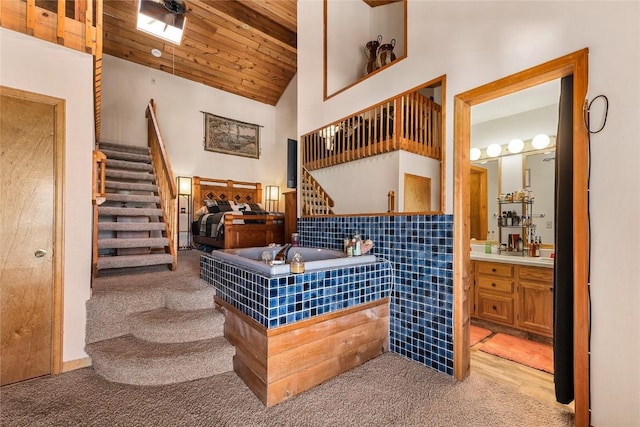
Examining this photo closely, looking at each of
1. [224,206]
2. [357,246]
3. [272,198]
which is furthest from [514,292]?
[272,198]

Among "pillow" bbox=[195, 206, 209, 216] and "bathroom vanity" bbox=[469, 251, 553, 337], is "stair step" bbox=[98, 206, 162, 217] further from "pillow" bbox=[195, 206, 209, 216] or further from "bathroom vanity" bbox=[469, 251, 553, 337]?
"bathroom vanity" bbox=[469, 251, 553, 337]

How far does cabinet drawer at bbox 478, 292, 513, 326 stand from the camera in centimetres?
274

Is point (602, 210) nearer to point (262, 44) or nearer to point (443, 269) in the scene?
point (443, 269)

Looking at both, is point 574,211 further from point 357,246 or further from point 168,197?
point 168,197

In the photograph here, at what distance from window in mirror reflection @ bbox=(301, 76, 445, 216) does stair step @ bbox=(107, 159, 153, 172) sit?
2.81 m

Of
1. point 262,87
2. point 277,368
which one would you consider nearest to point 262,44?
point 262,87

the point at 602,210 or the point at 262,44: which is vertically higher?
the point at 262,44

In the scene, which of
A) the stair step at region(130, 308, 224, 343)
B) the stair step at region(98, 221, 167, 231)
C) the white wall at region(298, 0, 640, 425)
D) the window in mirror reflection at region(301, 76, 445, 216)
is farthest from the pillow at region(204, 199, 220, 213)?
the white wall at region(298, 0, 640, 425)

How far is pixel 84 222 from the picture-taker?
2107 millimetres

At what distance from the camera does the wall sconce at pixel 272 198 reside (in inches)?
270

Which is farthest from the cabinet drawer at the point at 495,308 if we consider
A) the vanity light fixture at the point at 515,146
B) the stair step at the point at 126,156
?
the stair step at the point at 126,156

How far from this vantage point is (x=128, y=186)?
4.01 m

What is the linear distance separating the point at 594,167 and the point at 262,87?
6.37m

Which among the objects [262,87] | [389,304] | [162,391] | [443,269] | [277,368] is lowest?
[162,391]
